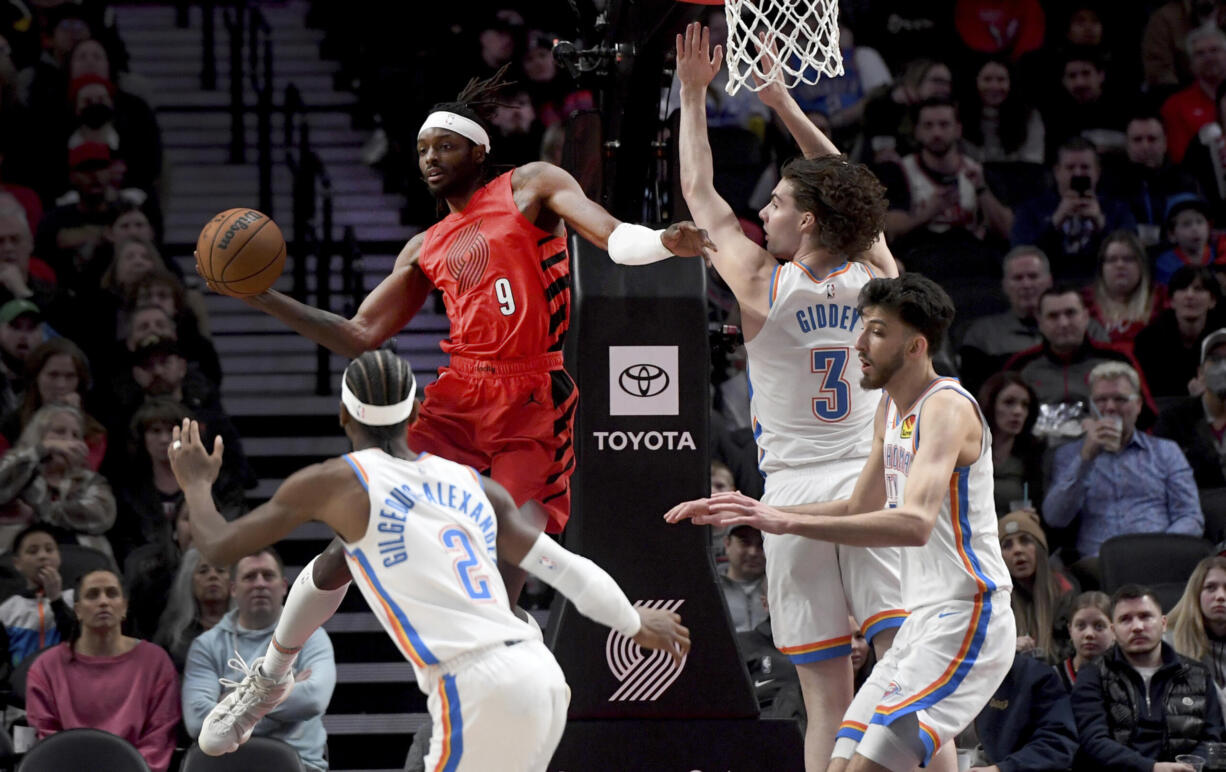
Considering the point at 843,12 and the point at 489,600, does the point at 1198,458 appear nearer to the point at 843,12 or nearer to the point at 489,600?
the point at 843,12

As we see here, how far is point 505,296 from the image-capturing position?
6207 mm

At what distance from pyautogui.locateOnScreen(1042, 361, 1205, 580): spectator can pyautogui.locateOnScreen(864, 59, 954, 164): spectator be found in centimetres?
321

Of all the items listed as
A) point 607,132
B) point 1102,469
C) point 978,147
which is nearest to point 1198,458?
point 1102,469

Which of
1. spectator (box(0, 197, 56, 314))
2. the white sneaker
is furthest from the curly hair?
spectator (box(0, 197, 56, 314))

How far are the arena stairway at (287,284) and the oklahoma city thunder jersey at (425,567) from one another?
4439 mm

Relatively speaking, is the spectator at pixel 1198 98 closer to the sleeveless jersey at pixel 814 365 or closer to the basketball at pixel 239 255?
the sleeveless jersey at pixel 814 365

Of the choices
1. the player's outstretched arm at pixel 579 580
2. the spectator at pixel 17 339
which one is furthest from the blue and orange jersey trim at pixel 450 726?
the spectator at pixel 17 339

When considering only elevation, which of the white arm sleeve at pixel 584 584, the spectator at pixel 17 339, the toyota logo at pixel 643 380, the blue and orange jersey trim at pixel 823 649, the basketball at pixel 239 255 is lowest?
the blue and orange jersey trim at pixel 823 649

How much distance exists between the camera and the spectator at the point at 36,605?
28.8 feet

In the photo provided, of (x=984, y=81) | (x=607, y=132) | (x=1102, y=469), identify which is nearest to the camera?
(x=607, y=132)

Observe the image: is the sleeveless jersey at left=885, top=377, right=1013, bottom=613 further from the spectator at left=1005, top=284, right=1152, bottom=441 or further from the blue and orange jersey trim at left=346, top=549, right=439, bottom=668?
the spectator at left=1005, top=284, right=1152, bottom=441

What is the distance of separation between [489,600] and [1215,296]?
23.9 feet

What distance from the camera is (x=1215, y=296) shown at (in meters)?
10.9

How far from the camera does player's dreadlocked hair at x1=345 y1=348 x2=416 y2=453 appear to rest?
4.98 meters
